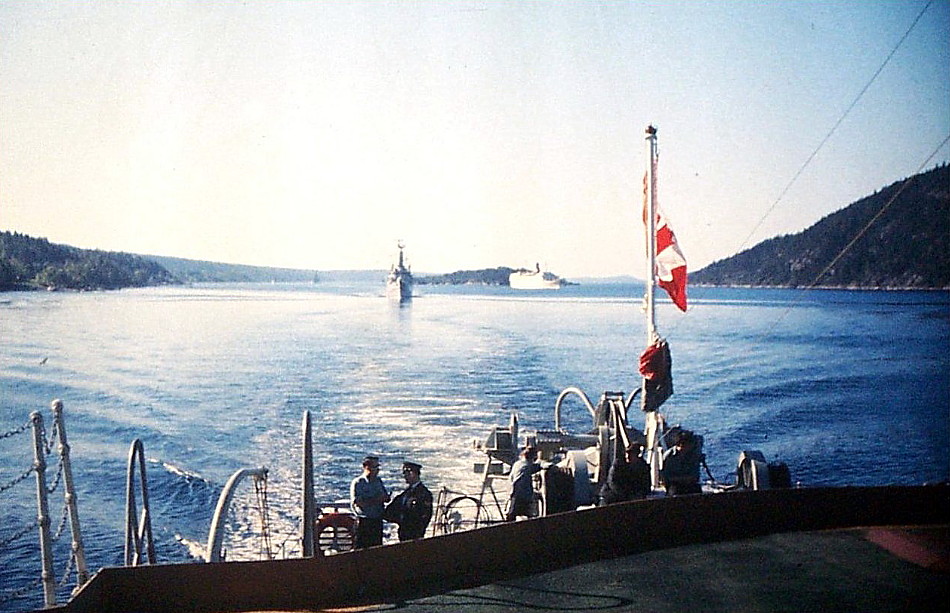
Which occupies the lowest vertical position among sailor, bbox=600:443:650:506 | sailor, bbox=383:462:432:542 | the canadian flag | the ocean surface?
the ocean surface

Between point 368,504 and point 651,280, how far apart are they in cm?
437

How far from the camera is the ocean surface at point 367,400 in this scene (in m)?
22.2

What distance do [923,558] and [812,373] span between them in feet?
122

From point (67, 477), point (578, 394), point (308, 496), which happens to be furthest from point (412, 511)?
point (578, 394)

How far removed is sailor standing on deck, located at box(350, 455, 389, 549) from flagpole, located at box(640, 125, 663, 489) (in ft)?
11.2

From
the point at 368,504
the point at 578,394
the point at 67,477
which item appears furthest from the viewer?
the point at 578,394

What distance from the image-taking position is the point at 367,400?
36.7m

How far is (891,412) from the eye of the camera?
115 feet

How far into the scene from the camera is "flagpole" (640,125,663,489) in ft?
34.1

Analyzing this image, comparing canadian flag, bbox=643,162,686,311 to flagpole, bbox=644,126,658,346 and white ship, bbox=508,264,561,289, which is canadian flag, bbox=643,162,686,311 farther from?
white ship, bbox=508,264,561,289

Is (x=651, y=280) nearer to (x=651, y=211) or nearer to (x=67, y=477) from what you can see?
(x=651, y=211)

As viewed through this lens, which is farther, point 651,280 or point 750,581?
point 651,280

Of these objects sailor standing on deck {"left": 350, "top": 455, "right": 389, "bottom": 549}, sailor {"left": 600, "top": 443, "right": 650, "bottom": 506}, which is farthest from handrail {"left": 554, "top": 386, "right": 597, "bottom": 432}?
sailor standing on deck {"left": 350, "top": 455, "right": 389, "bottom": 549}

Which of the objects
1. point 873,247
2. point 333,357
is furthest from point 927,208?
point 333,357
